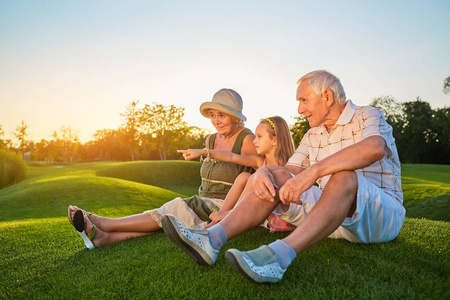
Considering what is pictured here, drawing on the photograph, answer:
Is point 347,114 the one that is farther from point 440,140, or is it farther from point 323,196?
point 440,140

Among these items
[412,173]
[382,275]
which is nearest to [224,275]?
[382,275]

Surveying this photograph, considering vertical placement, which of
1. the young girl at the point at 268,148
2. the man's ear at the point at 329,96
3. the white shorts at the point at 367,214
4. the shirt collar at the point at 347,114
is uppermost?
the man's ear at the point at 329,96

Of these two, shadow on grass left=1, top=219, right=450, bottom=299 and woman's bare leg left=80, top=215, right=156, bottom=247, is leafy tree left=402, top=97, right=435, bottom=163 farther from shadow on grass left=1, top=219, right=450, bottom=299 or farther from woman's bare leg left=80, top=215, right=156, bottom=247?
woman's bare leg left=80, top=215, right=156, bottom=247

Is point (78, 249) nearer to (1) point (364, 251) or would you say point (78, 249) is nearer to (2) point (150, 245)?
(2) point (150, 245)

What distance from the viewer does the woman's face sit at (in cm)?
413

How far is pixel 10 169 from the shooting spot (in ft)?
67.7

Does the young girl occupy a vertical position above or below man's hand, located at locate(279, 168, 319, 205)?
above

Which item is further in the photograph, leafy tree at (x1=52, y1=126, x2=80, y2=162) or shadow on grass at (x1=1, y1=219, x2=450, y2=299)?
leafy tree at (x1=52, y1=126, x2=80, y2=162)

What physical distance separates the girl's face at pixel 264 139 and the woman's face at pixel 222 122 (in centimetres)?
→ 54

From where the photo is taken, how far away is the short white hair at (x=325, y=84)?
9.25 feet

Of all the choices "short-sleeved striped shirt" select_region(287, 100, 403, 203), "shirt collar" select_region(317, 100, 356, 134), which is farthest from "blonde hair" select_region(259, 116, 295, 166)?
"shirt collar" select_region(317, 100, 356, 134)

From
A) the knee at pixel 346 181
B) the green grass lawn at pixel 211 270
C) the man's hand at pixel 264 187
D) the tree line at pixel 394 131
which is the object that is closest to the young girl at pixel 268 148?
the green grass lawn at pixel 211 270

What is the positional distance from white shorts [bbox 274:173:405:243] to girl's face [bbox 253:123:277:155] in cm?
109

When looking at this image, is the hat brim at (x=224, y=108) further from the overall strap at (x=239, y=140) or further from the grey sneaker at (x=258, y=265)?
the grey sneaker at (x=258, y=265)
